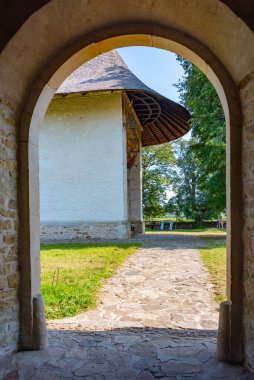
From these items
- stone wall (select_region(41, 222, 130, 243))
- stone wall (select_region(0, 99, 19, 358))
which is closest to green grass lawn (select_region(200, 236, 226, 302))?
stone wall (select_region(0, 99, 19, 358))

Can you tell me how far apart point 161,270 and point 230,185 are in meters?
4.14

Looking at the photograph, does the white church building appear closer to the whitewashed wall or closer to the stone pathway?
the whitewashed wall

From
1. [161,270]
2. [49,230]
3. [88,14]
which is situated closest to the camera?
[88,14]

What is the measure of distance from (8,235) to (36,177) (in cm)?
69

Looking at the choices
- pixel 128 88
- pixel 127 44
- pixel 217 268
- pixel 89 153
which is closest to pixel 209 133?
pixel 128 88

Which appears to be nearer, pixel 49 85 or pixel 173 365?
pixel 173 365

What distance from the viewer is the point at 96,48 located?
3.31 metres

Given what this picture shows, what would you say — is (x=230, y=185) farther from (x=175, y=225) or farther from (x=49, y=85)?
(x=175, y=225)

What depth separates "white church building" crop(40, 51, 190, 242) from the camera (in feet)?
40.3

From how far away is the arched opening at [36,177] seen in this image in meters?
2.88

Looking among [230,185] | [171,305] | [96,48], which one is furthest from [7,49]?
[171,305]

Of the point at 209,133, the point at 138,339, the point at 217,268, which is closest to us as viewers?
the point at 138,339

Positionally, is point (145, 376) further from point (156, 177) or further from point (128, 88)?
point (156, 177)

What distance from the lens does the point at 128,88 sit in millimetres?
11320
